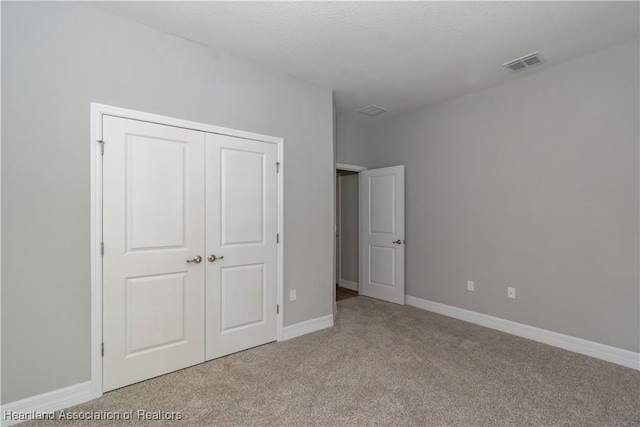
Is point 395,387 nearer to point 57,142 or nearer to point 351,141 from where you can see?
point 57,142

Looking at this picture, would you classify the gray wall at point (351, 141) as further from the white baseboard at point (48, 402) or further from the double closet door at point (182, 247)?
the white baseboard at point (48, 402)

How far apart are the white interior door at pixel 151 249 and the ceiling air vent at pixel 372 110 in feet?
8.08

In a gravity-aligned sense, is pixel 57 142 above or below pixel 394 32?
below

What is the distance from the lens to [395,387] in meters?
2.30

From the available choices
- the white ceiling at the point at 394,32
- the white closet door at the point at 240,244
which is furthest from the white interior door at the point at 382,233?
the white closet door at the point at 240,244

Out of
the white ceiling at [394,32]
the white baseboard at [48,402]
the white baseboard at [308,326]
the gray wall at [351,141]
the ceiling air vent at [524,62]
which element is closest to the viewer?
the white baseboard at [48,402]

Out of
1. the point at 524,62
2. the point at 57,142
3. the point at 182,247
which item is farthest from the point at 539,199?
the point at 57,142

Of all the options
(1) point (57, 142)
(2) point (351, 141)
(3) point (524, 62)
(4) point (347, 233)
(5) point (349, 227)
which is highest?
(3) point (524, 62)

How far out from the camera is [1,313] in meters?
1.90

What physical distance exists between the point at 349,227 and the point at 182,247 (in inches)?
135

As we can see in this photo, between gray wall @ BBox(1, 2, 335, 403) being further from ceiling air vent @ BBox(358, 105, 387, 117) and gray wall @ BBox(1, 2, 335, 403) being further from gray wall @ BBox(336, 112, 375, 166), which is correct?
gray wall @ BBox(336, 112, 375, 166)

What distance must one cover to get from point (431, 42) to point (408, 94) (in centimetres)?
117

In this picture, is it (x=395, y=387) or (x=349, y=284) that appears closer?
(x=395, y=387)

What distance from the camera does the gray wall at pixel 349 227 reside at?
17.9ft
